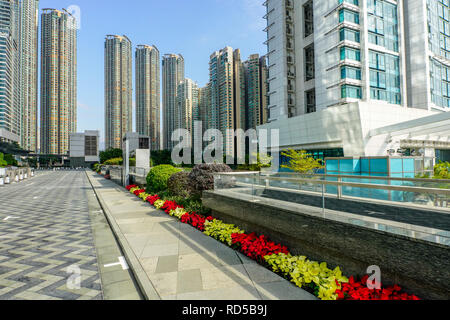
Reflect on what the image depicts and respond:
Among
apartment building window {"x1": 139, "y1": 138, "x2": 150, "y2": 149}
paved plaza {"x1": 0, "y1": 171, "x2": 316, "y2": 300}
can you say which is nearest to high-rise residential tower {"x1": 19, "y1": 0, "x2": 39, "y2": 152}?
apartment building window {"x1": 139, "y1": 138, "x2": 150, "y2": 149}

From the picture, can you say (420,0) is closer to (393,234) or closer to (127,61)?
(393,234)

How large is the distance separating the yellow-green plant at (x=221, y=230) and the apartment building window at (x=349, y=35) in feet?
131

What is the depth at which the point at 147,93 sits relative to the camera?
429ft

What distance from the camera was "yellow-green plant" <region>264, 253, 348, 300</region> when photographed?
151 inches

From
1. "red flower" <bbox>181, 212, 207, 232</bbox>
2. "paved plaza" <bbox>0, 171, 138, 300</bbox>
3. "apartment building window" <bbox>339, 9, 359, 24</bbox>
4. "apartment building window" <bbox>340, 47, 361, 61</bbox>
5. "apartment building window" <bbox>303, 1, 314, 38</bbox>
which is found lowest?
"paved plaza" <bbox>0, 171, 138, 300</bbox>

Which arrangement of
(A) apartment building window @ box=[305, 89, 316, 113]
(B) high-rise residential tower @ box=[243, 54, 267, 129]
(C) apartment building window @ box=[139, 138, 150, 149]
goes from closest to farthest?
(A) apartment building window @ box=[305, 89, 316, 113] < (C) apartment building window @ box=[139, 138, 150, 149] < (B) high-rise residential tower @ box=[243, 54, 267, 129]

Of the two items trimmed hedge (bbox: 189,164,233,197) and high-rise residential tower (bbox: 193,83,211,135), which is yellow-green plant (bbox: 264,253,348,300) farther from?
high-rise residential tower (bbox: 193,83,211,135)

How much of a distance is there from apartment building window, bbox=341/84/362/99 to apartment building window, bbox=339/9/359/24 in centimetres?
1011

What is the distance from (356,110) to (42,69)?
15827 centimetres

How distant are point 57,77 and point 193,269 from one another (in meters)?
163

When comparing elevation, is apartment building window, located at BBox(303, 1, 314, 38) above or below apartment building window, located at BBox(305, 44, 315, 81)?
above

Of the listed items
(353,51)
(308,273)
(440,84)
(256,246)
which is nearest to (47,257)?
(256,246)

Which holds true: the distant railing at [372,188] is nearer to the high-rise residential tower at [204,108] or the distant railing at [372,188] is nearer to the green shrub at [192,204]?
the green shrub at [192,204]

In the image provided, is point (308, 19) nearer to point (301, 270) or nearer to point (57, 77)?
point (301, 270)
